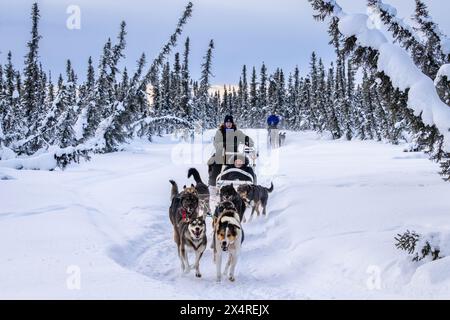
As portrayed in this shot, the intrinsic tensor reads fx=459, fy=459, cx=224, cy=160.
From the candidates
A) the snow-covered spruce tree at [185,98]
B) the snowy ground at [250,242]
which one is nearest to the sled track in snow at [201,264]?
the snowy ground at [250,242]

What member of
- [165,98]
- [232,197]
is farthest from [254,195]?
[165,98]

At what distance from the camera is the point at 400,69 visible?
6.07 meters

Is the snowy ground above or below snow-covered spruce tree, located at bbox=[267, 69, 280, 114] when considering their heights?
below

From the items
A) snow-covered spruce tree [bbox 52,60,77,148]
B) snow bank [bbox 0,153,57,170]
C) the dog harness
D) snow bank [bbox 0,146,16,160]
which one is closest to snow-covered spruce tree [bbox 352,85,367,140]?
snow-covered spruce tree [bbox 52,60,77,148]

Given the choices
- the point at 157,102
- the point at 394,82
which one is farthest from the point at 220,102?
the point at 394,82

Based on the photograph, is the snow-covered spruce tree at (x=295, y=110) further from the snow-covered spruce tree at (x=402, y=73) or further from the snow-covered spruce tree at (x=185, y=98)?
the snow-covered spruce tree at (x=402, y=73)

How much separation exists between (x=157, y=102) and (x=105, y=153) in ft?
132

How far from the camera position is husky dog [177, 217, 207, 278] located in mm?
7020

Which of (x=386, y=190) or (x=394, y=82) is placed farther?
(x=386, y=190)

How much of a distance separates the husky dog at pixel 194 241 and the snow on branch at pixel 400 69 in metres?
3.47

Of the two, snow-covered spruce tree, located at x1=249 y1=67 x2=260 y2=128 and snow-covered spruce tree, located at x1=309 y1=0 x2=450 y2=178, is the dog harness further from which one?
snow-covered spruce tree, located at x1=249 y1=67 x2=260 y2=128

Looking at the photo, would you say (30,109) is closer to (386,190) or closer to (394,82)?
(386,190)

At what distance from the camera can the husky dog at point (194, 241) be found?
7.02 m
